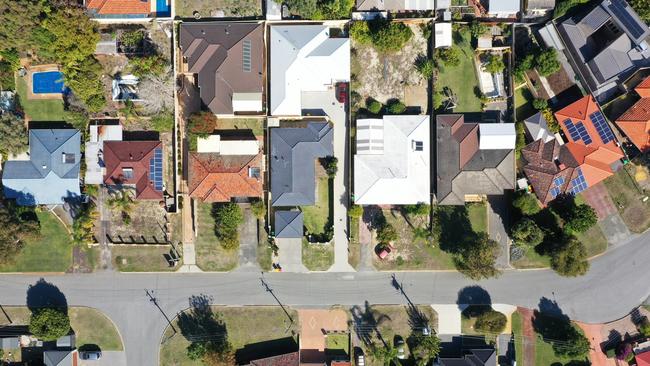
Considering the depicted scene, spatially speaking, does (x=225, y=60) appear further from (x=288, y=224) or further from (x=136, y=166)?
(x=288, y=224)

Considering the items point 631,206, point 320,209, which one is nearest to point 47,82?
point 320,209

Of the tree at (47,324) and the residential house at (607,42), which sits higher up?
the residential house at (607,42)

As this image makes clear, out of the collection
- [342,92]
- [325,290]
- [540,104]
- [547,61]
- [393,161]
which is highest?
[547,61]

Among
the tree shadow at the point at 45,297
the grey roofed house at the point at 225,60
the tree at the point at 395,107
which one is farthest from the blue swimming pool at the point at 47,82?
the tree at the point at 395,107

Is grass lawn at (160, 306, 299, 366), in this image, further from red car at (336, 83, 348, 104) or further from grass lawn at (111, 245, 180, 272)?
red car at (336, 83, 348, 104)

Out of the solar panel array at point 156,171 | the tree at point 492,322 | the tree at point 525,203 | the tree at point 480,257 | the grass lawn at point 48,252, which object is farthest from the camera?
the grass lawn at point 48,252

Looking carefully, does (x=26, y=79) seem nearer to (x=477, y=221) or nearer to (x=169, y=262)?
(x=169, y=262)

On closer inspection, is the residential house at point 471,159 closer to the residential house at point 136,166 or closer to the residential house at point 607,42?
the residential house at point 607,42
